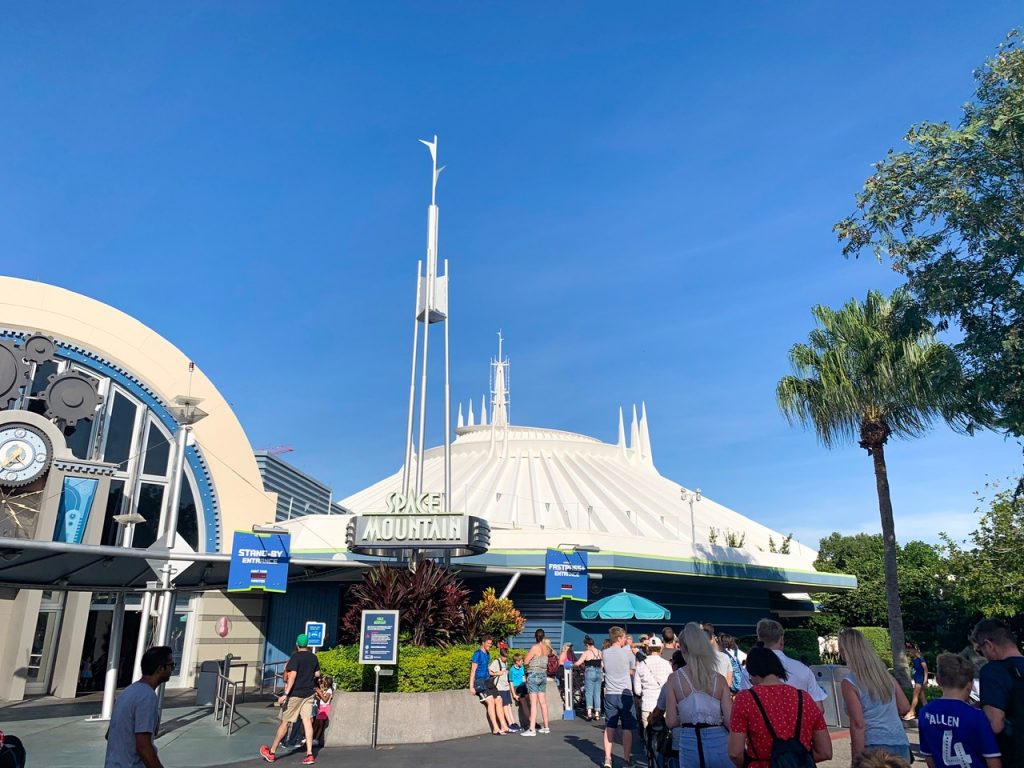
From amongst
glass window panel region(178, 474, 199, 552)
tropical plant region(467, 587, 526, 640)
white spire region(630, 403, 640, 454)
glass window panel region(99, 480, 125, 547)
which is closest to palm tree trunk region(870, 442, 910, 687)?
tropical plant region(467, 587, 526, 640)

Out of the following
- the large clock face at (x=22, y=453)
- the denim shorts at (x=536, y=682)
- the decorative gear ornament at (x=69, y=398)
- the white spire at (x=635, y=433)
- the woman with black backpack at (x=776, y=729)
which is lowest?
the denim shorts at (x=536, y=682)

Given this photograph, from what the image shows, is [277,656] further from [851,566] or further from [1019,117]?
[851,566]

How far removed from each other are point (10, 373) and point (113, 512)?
4912 millimetres

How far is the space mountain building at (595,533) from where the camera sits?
22641 mm

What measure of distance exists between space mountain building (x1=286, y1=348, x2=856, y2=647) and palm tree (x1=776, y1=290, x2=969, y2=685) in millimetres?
6233

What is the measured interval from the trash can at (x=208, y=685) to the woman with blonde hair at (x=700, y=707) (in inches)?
548

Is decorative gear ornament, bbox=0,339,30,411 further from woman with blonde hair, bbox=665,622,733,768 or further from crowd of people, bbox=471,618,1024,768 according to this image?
woman with blonde hair, bbox=665,622,733,768

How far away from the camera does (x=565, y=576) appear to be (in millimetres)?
19547

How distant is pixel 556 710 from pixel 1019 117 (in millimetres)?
13725

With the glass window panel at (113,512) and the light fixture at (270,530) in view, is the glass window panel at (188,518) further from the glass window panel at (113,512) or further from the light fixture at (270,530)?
the light fixture at (270,530)

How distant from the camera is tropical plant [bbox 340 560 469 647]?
14.1m

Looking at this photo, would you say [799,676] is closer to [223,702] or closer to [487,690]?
[487,690]

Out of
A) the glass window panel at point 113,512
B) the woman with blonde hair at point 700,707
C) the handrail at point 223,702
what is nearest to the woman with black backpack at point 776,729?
the woman with blonde hair at point 700,707

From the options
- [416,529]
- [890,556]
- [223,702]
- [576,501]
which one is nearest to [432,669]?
[416,529]
